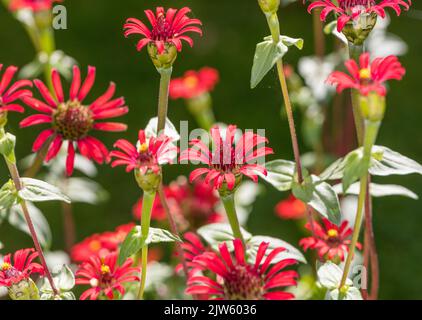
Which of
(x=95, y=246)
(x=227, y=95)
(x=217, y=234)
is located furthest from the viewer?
(x=227, y=95)

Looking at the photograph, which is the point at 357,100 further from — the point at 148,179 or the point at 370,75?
the point at 148,179

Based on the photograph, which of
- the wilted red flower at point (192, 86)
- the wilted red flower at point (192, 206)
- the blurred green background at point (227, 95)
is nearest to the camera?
the wilted red flower at point (192, 206)

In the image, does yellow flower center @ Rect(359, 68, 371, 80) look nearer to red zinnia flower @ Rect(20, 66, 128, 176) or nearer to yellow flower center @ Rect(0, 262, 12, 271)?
red zinnia flower @ Rect(20, 66, 128, 176)

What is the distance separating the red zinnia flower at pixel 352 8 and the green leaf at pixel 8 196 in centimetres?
34

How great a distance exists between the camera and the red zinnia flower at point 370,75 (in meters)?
0.58

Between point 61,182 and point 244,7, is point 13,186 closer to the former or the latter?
point 61,182

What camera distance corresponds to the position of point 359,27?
67 centimetres

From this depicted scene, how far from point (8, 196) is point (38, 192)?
1.1 inches

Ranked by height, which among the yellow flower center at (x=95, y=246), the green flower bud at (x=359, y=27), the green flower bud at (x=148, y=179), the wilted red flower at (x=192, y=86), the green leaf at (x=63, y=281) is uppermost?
the wilted red flower at (x=192, y=86)

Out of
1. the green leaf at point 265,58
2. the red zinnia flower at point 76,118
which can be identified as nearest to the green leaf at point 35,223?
→ the red zinnia flower at point 76,118

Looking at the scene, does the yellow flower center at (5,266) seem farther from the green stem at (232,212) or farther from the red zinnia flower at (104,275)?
the green stem at (232,212)

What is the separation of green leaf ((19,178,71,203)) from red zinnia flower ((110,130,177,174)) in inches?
2.9

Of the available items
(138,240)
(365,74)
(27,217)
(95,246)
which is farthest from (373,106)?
(95,246)
